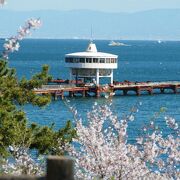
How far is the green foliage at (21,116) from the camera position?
17.6 metres

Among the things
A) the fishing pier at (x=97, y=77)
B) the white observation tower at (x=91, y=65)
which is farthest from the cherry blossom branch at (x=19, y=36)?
the white observation tower at (x=91, y=65)

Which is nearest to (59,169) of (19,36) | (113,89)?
(19,36)

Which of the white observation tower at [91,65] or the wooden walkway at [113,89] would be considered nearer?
the wooden walkway at [113,89]

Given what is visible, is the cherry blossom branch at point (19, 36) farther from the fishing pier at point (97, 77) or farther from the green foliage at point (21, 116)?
the fishing pier at point (97, 77)

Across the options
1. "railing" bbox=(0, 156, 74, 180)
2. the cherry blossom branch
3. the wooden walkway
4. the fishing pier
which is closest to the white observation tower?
the fishing pier

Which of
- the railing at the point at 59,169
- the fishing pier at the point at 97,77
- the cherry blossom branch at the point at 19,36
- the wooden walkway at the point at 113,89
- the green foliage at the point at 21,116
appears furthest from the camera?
the fishing pier at the point at 97,77

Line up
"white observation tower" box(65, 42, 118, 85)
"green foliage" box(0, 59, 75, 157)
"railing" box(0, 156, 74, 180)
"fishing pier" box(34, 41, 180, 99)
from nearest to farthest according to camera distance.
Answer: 1. "railing" box(0, 156, 74, 180)
2. "green foliage" box(0, 59, 75, 157)
3. "fishing pier" box(34, 41, 180, 99)
4. "white observation tower" box(65, 42, 118, 85)

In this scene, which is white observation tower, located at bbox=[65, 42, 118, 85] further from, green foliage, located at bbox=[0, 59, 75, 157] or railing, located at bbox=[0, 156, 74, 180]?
railing, located at bbox=[0, 156, 74, 180]

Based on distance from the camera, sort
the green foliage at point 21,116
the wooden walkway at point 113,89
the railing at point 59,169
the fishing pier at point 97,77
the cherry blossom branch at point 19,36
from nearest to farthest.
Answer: the railing at point 59,169 → the cherry blossom branch at point 19,36 → the green foliage at point 21,116 → the wooden walkway at point 113,89 → the fishing pier at point 97,77

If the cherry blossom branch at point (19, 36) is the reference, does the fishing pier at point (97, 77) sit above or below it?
below

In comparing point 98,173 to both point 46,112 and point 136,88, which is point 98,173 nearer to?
point 46,112

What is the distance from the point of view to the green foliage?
1758 cm

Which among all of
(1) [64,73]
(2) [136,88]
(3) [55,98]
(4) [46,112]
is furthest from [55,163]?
(1) [64,73]

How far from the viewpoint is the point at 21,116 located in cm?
1880
